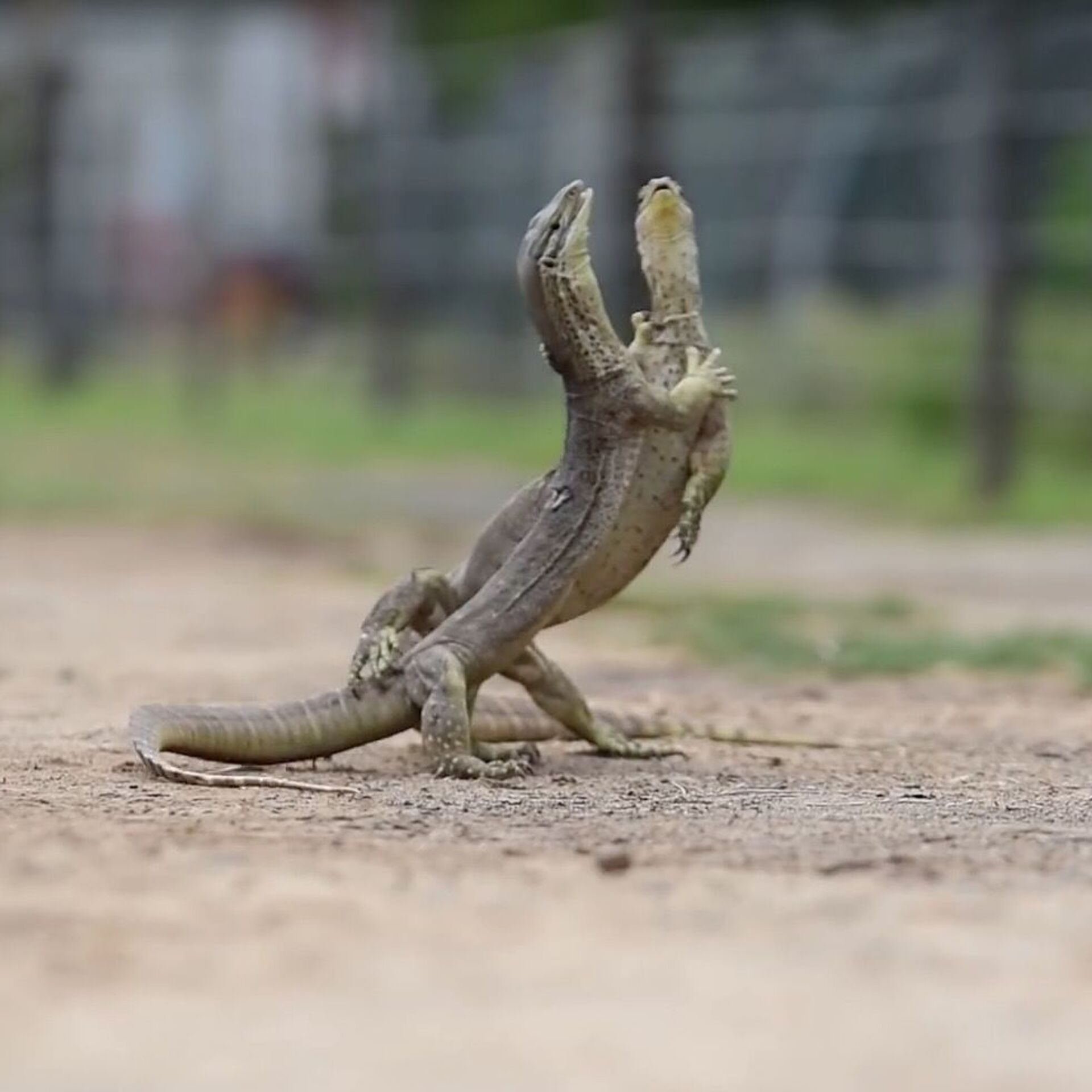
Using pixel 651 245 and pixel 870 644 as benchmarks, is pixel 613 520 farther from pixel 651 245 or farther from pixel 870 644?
pixel 870 644

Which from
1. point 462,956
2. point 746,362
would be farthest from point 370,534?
point 462,956

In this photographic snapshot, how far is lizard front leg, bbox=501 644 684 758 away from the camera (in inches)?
254

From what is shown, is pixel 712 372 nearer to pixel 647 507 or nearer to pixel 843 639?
pixel 647 507

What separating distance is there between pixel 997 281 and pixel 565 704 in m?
9.14

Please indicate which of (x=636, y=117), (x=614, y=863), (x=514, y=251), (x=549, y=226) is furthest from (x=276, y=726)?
(x=514, y=251)

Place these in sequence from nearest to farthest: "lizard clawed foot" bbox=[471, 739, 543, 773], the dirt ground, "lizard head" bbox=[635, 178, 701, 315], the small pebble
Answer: the dirt ground
the small pebble
"lizard clawed foot" bbox=[471, 739, 543, 773]
"lizard head" bbox=[635, 178, 701, 315]

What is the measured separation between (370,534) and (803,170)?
7.65 metres

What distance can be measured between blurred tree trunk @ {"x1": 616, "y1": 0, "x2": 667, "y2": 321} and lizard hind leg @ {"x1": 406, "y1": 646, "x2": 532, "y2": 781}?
12.1m

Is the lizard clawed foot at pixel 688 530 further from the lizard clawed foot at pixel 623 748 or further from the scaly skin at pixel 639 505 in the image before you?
the lizard clawed foot at pixel 623 748

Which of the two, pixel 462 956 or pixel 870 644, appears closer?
pixel 462 956

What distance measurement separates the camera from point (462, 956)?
3.81 m

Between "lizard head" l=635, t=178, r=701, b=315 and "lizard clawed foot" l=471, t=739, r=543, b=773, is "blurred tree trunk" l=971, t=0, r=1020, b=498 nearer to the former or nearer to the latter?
"lizard head" l=635, t=178, r=701, b=315

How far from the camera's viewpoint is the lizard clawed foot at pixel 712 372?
6.16 m

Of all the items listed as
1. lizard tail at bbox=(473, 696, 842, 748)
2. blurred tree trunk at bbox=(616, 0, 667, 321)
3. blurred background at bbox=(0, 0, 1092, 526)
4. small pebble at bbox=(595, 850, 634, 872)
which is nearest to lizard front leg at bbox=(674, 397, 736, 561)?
lizard tail at bbox=(473, 696, 842, 748)
